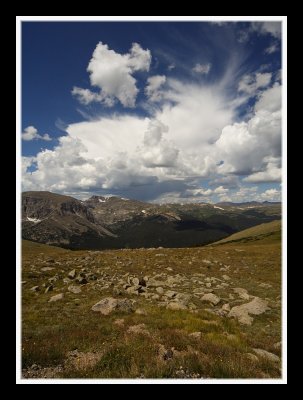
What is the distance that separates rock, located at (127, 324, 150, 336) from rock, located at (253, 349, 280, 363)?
504cm

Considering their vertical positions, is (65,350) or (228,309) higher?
(65,350)

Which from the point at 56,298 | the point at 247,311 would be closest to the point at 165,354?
the point at 247,311

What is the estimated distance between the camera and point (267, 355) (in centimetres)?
1253

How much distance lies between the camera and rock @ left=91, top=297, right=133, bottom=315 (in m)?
18.6

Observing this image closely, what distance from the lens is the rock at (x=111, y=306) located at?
18.6 meters

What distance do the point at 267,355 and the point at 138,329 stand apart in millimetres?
6132

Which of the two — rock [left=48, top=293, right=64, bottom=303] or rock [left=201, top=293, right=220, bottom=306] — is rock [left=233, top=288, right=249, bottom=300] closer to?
rock [left=201, top=293, right=220, bottom=306]

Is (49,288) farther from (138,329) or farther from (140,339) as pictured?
(140,339)

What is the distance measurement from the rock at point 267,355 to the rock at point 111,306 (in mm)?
8525

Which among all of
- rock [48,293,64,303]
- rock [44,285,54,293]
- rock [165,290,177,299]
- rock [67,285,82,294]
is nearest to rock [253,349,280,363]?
rock [165,290,177,299]

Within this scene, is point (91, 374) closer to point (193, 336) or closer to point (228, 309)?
point (193, 336)
